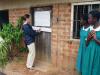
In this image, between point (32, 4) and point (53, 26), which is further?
point (32, 4)

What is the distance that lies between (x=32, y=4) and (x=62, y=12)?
58.9 inches

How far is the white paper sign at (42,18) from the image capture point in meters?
8.15

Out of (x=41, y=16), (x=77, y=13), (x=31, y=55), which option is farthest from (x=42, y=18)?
(x=77, y=13)

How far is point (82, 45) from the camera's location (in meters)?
6.04

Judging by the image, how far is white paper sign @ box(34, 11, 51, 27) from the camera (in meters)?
8.15

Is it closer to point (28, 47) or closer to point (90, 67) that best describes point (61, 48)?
point (28, 47)

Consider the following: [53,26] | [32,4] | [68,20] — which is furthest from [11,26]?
[68,20]

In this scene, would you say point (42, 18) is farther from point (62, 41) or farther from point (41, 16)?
point (62, 41)

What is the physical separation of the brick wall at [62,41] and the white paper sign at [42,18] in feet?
1.71

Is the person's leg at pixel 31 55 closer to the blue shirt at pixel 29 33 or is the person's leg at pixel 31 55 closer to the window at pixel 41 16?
the blue shirt at pixel 29 33

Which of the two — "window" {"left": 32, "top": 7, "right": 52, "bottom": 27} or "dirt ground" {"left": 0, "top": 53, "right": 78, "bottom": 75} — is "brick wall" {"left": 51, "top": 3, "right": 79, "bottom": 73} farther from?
"window" {"left": 32, "top": 7, "right": 52, "bottom": 27}

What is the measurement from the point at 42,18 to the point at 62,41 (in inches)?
49.8

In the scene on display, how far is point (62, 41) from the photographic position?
294 inches

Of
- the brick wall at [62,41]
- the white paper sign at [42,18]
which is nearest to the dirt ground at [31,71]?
the brick wall at [62,41]
